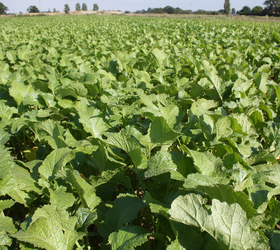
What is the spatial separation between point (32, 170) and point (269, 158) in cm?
140

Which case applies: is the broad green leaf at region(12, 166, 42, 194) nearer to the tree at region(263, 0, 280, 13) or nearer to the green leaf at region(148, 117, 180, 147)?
the green leaf at region(148, 117, 180, 147)

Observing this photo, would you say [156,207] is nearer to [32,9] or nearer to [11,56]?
[11,56]

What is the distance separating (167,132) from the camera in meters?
1.27

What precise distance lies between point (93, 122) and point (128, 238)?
91cm

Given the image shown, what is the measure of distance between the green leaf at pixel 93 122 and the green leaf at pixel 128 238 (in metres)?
0.79

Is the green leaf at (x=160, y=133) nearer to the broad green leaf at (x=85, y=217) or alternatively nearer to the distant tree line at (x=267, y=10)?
the broad green leaf at (x=85, y=217)

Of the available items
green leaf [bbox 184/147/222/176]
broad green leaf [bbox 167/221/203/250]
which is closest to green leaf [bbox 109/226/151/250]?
broad green leaf [bbox 167/221/203/250]

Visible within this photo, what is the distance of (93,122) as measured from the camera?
1661mm

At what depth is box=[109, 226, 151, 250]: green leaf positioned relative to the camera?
901 millimetres

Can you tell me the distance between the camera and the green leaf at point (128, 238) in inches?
35.5

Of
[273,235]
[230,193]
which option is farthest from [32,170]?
[273,235]

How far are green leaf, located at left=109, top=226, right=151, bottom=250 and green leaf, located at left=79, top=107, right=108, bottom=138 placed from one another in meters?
0.79

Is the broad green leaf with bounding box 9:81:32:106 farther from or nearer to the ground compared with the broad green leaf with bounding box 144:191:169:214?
farther from the ground

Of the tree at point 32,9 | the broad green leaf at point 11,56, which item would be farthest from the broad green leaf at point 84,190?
the tree at point 32,9
